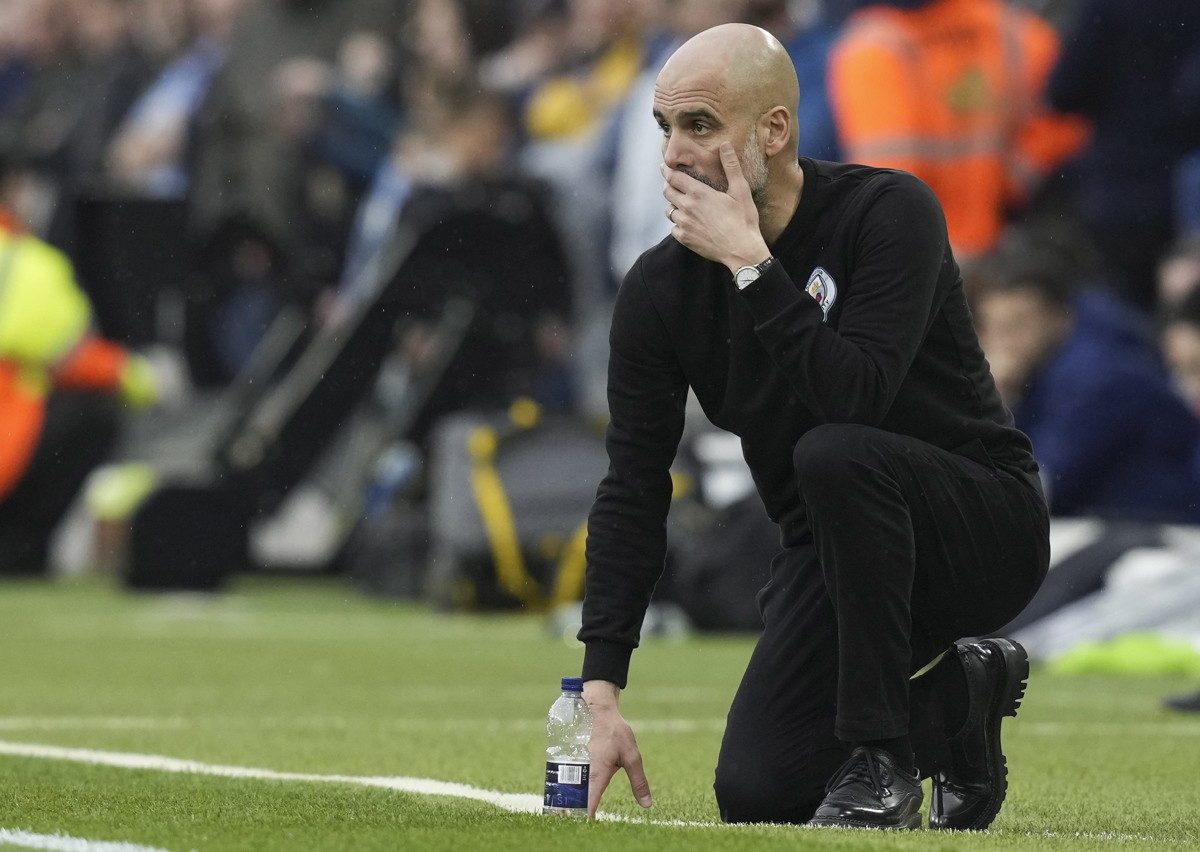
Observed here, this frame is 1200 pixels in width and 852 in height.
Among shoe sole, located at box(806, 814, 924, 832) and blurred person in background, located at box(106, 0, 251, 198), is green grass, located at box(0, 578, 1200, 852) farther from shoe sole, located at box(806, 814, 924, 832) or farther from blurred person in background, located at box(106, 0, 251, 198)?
blurred person in background, located at box(106, 0, 251, 198)

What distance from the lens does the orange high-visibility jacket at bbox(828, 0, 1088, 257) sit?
9117 mm

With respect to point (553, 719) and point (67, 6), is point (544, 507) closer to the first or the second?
point (553, 719)

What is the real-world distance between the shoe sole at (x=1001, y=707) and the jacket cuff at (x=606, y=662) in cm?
61

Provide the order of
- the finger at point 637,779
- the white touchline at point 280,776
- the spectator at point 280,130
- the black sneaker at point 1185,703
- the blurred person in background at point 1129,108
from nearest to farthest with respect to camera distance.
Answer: the finger at point 637,779 < the white touchline at point 280,776 < the black sneaker at point 1185,703 < the blurred person in background at point 1129,108 < the spectator at point 280,130

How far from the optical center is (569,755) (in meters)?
3.60

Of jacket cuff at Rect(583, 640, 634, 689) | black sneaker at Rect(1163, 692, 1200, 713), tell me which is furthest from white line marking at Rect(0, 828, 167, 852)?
black sneaker at Rect(1163, 692, 1200, 713)

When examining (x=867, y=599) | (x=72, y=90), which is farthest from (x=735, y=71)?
(x=72, y=90)

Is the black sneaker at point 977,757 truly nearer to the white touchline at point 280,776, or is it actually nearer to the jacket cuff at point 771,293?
the white touchline at point 280,776

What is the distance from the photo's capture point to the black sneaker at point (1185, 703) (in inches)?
232

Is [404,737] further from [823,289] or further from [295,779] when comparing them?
[823,289]

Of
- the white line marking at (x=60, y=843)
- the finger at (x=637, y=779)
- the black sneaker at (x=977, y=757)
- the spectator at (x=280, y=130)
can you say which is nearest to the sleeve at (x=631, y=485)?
the finger at (x=637, y=779)

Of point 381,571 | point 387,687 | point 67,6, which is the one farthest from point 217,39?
point 387,687

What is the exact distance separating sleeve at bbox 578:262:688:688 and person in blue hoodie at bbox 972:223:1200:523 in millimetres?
4788

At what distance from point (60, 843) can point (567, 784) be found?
0.78 meters
